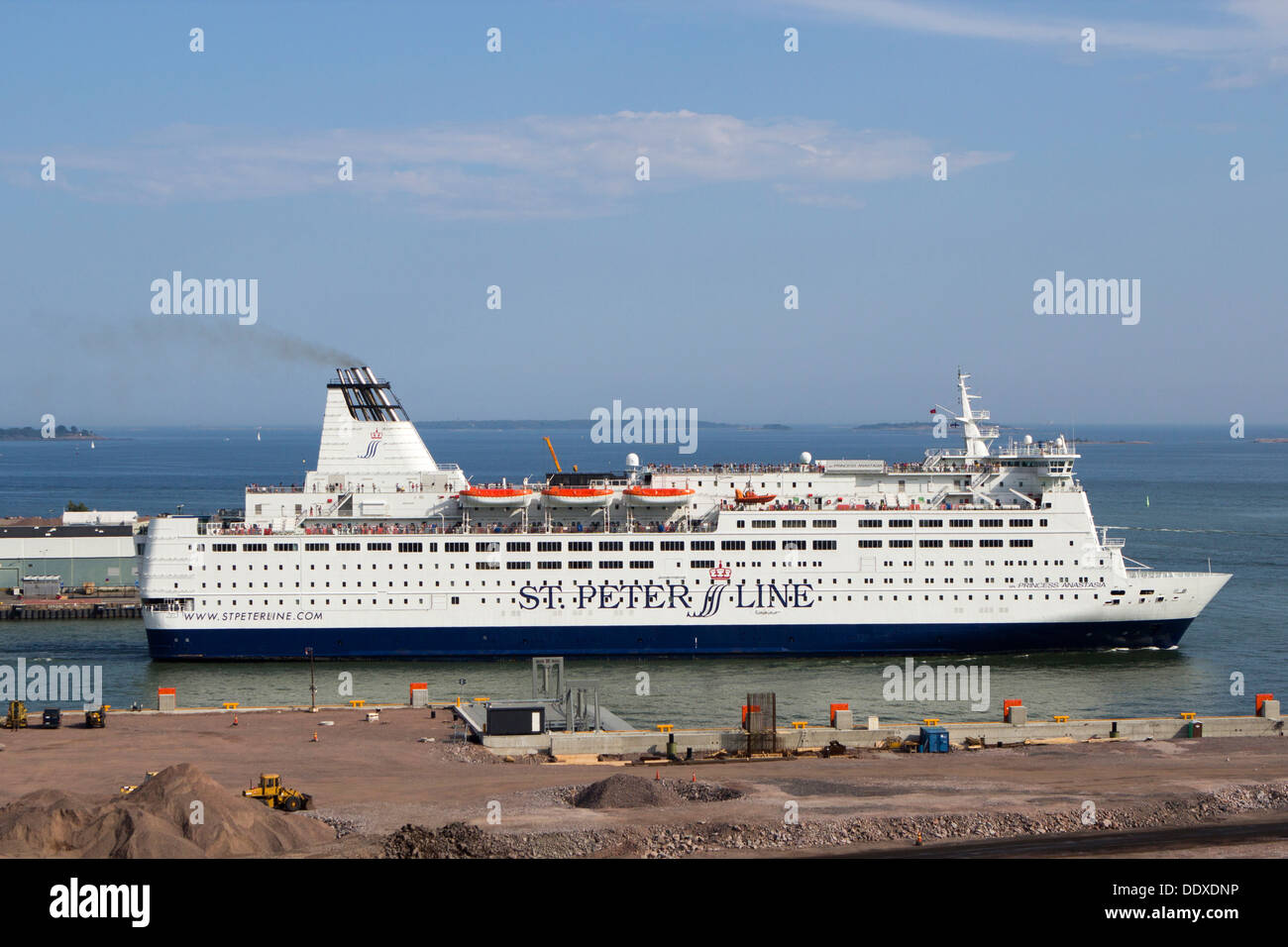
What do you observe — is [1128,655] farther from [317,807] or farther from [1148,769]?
[317,807]

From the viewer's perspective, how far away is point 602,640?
147ft

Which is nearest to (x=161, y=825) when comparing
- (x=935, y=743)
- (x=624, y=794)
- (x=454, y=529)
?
(x=624, y=794)

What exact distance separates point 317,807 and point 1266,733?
24.4 m

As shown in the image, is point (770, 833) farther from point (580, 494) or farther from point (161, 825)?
point (580, 494)

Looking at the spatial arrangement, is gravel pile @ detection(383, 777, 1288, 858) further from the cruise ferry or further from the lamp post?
the cruise ferry

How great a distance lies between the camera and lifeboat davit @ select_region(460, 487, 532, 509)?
45781 mm

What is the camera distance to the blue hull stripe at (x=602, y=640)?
147 ft

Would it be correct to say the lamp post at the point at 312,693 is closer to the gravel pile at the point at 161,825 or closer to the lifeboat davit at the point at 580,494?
the lifeboat davit at the point at 580,494

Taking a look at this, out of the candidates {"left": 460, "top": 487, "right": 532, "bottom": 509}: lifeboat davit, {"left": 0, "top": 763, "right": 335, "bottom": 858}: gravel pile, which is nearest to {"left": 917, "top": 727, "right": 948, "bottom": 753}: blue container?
{"left": 0, "top": 763, "right": 335, "bottom": 858}: gravel pile

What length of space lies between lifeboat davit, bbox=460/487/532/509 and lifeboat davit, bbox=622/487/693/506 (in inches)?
143
